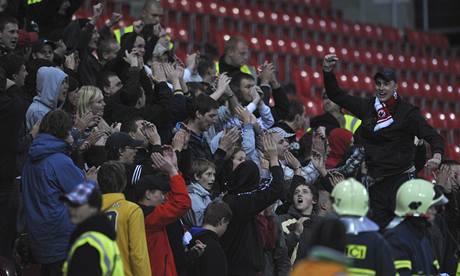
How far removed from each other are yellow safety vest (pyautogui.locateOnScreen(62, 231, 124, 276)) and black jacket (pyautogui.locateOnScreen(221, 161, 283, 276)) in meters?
2.85

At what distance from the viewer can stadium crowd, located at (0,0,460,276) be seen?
24.5 ft

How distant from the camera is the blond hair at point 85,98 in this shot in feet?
33.1

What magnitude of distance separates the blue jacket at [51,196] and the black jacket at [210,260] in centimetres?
125

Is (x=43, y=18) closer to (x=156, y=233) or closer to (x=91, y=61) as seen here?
(x=91, y=61)

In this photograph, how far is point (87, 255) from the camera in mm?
6871

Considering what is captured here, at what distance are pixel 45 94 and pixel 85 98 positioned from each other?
352mm

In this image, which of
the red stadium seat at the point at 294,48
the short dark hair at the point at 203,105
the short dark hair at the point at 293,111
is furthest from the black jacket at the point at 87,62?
the red stadium seat at the point at 294,48

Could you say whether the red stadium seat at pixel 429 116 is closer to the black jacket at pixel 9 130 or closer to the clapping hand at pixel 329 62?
the clapping hand at pixel 329 62

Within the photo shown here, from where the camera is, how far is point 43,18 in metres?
13.5

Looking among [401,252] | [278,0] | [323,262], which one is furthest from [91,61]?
[278,0]

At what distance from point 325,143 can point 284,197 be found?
1017mm

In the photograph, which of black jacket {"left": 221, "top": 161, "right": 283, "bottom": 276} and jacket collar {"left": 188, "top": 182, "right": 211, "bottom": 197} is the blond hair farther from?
black jacket {"left": 221, "top": 161, "right": 283, "bottom": 276}

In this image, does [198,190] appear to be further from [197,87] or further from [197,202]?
[197,87]

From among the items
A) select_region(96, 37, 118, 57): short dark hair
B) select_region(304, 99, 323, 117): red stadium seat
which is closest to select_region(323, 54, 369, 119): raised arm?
select_region(96, 37, 118, 57): short dark hair
